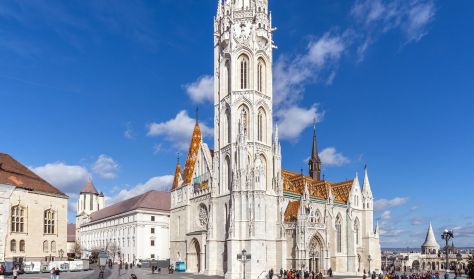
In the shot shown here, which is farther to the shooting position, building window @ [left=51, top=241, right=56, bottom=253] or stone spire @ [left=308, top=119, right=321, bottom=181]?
stone spire @ [left=308, top=119, right=321, bottom=181]

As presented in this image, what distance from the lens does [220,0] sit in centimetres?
5900

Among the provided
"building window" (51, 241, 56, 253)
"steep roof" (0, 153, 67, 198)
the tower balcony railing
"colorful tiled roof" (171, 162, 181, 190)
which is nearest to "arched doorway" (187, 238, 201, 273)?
the tower balcony railing

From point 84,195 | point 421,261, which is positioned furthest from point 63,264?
point 421,261

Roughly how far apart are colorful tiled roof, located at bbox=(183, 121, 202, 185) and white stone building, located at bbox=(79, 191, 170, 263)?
24121 millimetres

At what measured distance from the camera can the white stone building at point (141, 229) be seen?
8194 cm

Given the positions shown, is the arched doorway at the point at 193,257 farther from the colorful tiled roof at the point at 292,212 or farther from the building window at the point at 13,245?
the building window at the point at 13,245

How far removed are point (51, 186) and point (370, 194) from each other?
43.4 meters

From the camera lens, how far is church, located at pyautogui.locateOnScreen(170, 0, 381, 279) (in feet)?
162

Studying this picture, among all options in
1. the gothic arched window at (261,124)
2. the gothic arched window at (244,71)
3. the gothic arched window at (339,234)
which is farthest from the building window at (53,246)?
the gothic arched window at (339,234)

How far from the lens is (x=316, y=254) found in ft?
179

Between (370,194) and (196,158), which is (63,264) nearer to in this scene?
(196,158)

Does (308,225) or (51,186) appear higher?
(51,186)

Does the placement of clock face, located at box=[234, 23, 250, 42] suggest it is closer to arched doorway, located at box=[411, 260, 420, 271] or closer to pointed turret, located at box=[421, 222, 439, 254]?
arched doorway, located at box=[411, 260, 420, 271]

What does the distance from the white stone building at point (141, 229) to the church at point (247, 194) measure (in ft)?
70.1
